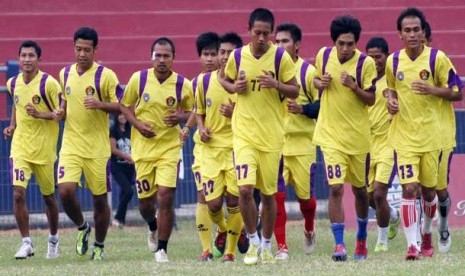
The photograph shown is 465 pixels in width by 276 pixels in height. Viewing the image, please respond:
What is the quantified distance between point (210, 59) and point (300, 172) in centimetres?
163

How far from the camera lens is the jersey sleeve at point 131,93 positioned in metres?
14.2

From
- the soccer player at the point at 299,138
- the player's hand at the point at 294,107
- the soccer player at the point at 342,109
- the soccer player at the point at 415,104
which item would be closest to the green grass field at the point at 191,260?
the soccer player at the point at 299,138

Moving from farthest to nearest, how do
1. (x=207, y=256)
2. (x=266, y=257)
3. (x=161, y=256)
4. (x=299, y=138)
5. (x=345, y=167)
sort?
(x=299, y=138) → (x=207, y=256) → (x=161, y=256) → (x=345, y=167) → (x=266, y=257)

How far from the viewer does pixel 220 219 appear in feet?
47.8

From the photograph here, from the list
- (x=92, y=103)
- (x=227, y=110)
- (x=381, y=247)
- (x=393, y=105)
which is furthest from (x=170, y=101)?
(x=381, y=247)

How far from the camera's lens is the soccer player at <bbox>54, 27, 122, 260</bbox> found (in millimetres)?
14625

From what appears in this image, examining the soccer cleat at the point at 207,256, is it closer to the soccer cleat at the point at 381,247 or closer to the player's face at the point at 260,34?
the soccer cleat at the point at 381,247

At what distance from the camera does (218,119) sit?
14.2m

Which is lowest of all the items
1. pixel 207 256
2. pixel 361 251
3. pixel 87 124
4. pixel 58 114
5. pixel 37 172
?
pixel 207 256

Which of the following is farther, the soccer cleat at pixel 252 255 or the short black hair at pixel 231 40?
the short black hair at pixel 231 40

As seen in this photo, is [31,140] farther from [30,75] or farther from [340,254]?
[340,254]

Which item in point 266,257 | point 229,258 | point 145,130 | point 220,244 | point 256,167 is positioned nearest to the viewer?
point 256,167

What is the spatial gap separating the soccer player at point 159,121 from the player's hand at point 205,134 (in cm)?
29

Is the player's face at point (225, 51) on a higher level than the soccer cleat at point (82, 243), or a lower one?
higher
